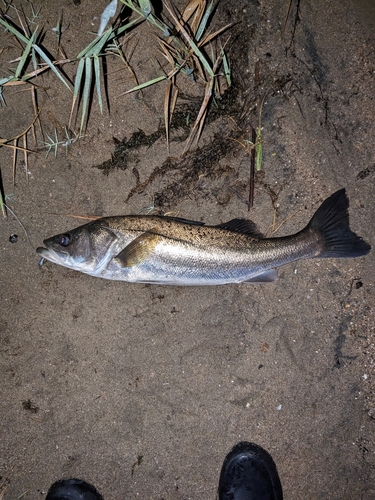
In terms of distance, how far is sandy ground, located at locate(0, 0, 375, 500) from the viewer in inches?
138

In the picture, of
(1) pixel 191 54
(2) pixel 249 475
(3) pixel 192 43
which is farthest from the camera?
(2) pixel 249 475

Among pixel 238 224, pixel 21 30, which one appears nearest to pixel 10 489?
pixel 238 224

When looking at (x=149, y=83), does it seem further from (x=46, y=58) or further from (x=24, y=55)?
(x=24, y=55)

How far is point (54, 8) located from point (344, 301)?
4.23 metres

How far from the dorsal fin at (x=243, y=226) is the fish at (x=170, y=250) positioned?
0.05m

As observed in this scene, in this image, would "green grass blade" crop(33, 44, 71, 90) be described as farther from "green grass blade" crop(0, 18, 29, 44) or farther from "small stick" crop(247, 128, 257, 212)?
"small stick" crop(247, 128, 257, 212)

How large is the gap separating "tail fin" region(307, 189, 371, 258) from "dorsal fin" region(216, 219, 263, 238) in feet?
1.76

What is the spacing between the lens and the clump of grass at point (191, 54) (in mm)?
3334

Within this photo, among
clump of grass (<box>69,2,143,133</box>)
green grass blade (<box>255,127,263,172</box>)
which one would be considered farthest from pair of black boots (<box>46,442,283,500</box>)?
clump of grass (<box>69,2,143,133</box>)

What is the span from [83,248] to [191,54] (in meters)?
2.18

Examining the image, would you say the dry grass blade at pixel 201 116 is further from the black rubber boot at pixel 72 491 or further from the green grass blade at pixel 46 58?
the black rubber boot at pixel 72 491

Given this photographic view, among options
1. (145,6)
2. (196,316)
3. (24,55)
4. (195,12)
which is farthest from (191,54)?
(196,316)

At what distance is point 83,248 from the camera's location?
3.16m

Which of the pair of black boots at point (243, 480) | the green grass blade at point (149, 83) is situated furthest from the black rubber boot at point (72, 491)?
the green grass blade at point (149, 83)
